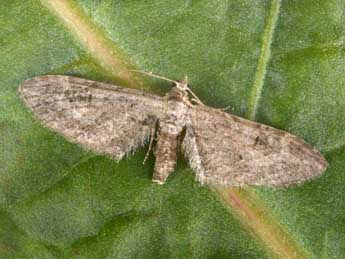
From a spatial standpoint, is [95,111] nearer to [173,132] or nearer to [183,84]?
[173,132]

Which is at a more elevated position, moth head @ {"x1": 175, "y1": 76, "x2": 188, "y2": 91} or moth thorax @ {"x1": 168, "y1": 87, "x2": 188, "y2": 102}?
moth head @ {"x1": 175, "y1": 76, "x2": 188, "y2": 91}

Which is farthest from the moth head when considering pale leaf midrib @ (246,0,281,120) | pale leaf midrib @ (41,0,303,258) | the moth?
pale leaf midrib @ (246,0,281,120)

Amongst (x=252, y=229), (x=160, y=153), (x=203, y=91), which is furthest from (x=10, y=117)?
(x=252, y=229)

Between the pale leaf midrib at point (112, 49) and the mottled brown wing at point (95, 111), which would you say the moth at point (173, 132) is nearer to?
the mottled brown wing at point (95, 111)

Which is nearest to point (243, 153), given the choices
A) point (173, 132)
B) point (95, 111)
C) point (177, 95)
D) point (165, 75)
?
point (173, 132)

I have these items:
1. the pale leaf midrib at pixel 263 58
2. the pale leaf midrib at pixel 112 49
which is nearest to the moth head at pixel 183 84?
the pale leaf midrib at pixel 112 49

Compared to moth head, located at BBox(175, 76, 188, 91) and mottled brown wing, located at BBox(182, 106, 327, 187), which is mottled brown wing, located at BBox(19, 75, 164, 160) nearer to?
moth head, located at BBox(175, 76, 188, 91)
